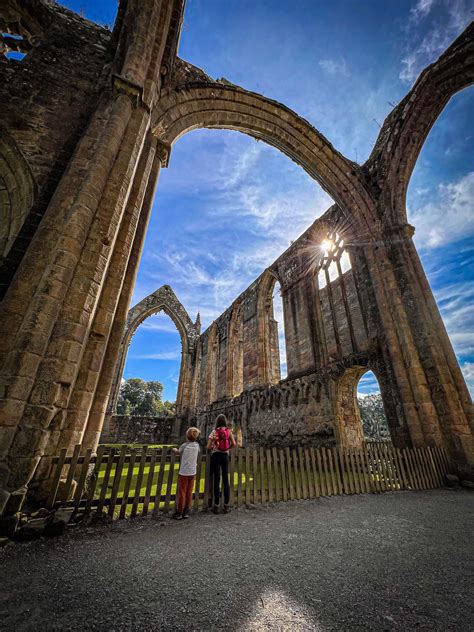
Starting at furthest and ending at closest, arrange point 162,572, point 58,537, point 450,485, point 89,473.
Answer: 1. point 450,485
2. point 89,473
3. point 58,537
4. point 162,572

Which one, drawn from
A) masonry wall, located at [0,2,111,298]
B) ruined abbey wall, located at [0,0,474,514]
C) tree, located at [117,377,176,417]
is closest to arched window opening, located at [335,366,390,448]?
ruined abbey wall, located at [0,0,474,514]

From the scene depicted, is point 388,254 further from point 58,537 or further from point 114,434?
point 114,434

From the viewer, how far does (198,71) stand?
7.59 metres

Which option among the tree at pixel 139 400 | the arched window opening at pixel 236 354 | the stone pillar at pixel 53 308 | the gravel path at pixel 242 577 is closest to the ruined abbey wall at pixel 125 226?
the stone pillar at pixel 53 308

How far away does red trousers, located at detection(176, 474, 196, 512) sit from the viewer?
11.1 ft

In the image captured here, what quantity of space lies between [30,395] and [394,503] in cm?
547

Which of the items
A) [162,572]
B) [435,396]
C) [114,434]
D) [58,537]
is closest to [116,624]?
[162,572]

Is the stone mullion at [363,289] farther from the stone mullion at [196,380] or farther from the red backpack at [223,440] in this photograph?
the stone mullion at [196,380]

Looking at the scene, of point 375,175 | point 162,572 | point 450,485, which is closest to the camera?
point 162,572

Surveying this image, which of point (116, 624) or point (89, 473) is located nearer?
point (116, 624)

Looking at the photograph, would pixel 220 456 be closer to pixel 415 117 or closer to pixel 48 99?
pixel 48 99

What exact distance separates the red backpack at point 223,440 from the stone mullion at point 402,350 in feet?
16.5

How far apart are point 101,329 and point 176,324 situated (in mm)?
18809

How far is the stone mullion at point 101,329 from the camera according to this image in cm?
328
